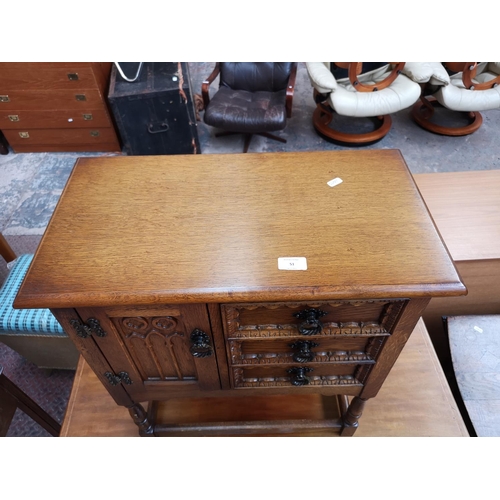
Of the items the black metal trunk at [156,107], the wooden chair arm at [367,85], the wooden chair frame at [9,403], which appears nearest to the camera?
the wooden chair frame at [9,403]

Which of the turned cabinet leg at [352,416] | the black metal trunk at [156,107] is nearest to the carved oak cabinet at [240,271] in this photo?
the turned cabinet leg at [352,416]

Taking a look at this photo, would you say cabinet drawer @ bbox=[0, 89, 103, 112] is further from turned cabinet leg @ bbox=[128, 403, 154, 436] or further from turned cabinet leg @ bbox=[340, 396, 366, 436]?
turned cabinet leg @ bbox=[340, 396, 366, 436]

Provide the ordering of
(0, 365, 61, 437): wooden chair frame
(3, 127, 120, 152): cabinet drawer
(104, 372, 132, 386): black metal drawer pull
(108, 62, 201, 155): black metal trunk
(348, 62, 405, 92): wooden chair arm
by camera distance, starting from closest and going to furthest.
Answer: (104, 372, 132, 386): black metal drawer pull, (0, 365, 61, 437): wooden chair frame, (108, 62, 201, 155): black metal trunk, (348, 62, 405, 92): wooden chair arm, (3, 127, 120, 152): cabinet drawer

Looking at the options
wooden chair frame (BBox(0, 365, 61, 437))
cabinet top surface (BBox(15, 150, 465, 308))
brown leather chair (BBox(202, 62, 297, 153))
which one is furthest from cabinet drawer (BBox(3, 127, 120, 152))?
wooden chair frame (BBox(0, 365, 61, 437))

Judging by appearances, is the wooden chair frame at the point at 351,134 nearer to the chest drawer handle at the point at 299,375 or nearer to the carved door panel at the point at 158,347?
the chest drawer handle at the point at 299,375

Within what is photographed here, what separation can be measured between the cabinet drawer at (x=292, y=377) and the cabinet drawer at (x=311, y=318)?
0.75ft

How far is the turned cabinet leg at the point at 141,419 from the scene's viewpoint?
4.21 feet

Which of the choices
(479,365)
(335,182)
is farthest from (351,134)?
(335,182)

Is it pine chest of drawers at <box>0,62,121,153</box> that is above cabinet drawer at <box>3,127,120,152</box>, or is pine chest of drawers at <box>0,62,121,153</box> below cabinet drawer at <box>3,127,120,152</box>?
above

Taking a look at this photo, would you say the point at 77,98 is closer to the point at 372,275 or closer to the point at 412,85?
the point at 412,85

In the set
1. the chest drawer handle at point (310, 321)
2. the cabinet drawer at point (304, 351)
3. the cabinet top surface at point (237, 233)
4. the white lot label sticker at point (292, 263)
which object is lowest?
the cabinet drawer at point (304, 351)

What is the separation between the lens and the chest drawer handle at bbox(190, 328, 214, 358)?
3.09ft

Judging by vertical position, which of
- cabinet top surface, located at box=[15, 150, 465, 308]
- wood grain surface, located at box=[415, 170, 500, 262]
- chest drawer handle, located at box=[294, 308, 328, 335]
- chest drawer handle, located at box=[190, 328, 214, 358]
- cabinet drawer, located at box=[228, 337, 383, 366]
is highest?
cabinet top surface, located at box=[15, 150, 465, 308]

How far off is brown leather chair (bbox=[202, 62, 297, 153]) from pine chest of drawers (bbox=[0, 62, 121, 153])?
3.06 ft
